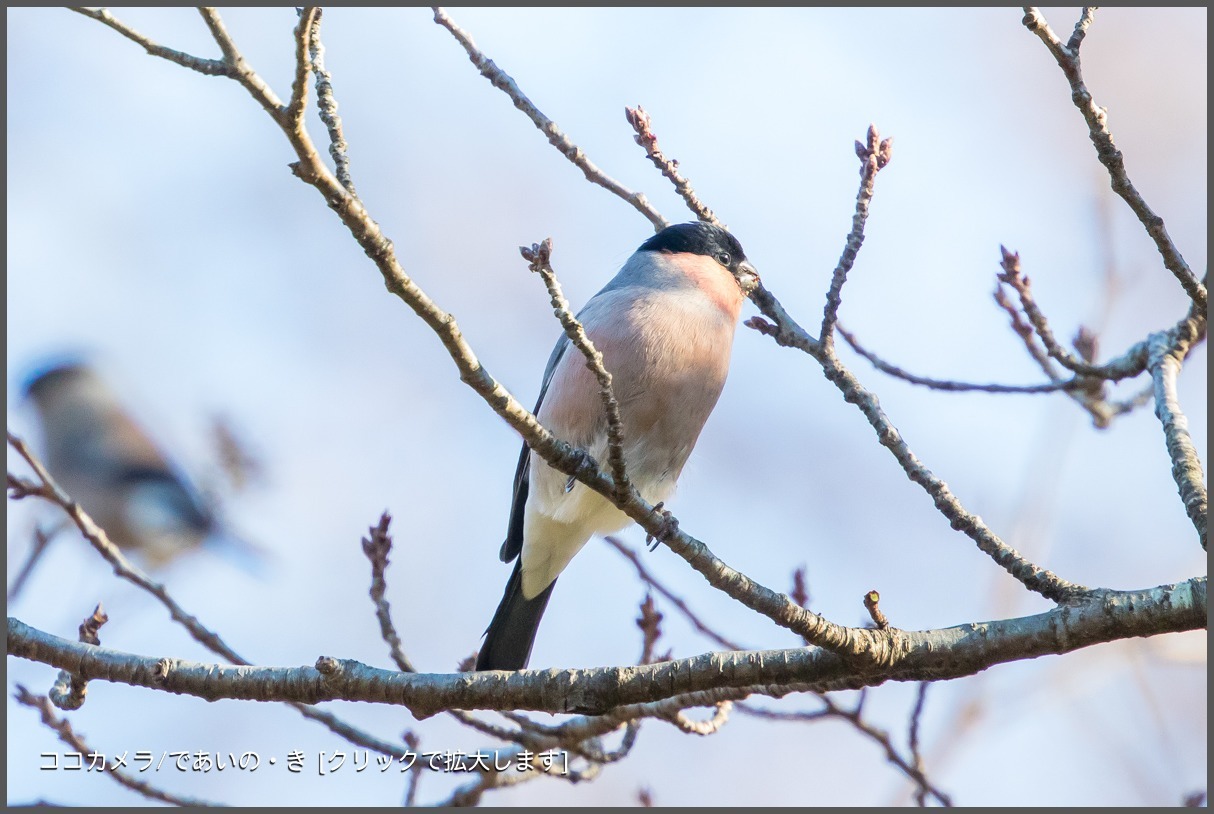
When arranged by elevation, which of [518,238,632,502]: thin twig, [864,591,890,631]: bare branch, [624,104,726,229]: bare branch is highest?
[624,104,726,229]: bare branch

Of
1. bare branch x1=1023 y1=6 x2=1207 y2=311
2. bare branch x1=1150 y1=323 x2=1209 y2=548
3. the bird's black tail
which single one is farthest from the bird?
bare branch x1=1023 y1=6 x2=1207 y2=311

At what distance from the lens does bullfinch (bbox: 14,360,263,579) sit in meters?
7.47

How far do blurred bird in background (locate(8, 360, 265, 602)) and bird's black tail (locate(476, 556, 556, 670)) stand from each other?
10.7ft

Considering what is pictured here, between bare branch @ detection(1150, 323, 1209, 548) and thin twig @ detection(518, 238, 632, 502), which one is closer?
thin twig @ detection(518, 238, 632, 502)

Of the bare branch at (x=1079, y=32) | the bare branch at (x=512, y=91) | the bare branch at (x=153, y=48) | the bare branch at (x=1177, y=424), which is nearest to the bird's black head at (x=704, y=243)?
the bare branch at (x=512, y=91)

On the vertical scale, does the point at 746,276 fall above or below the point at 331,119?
above

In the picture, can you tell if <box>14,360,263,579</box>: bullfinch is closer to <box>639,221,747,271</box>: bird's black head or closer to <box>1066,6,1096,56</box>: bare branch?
<box>639,221,747,271</box>: bird's black head

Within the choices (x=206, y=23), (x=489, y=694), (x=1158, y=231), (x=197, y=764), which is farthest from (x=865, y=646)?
(x=197, y=764)

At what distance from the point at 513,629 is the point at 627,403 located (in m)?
1.08

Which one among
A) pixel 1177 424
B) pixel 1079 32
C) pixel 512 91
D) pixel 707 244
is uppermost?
pixel 707 244

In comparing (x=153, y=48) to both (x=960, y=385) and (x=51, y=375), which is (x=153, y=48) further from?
(x=51, y=375)

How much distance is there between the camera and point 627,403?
4.11m

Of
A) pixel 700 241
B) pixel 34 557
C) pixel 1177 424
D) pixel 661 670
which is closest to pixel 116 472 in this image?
pixel 34 557

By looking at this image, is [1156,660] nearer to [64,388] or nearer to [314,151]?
[314,151]
